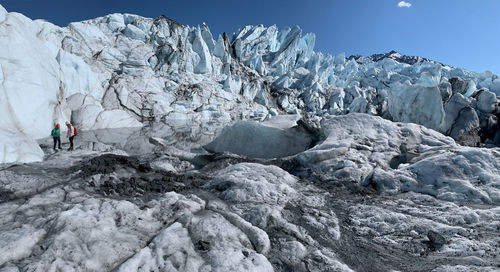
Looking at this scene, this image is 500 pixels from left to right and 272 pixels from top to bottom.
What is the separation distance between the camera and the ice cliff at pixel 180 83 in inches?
534

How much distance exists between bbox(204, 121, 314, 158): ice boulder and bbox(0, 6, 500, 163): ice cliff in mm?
6905

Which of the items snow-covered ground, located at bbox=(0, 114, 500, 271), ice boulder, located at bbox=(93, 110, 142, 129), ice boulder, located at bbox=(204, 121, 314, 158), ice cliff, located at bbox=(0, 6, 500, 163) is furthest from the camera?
ice boulder, located at bbox=(93, 110, 142, 129)

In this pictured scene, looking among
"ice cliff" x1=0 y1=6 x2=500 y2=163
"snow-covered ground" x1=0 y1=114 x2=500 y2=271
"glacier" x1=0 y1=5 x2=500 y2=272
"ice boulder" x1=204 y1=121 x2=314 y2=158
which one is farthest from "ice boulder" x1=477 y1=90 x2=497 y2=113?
"snow-covered ground" x1=0 y1=114 x2=500 y2=271

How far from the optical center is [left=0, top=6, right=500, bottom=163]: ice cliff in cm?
1357

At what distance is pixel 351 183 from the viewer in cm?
628

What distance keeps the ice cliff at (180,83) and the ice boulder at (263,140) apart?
6905mm

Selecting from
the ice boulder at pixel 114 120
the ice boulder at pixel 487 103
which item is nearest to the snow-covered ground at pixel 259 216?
the ice boulder at pixel 487 103

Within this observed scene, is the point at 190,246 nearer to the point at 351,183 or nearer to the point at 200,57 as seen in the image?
the point at 351,183

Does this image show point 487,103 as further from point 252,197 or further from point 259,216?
point 259,216

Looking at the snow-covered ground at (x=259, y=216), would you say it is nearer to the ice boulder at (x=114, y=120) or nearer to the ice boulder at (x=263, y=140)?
the ice boulder at (x=263, y=140)

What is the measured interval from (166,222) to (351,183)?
178 inches

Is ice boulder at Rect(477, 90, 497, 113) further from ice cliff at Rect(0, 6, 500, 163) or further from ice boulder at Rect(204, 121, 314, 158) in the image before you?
ice boulder at Rect(204, 121, 314, 158)

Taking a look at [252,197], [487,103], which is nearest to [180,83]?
[487,103]

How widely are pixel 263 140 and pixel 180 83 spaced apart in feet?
93.4
